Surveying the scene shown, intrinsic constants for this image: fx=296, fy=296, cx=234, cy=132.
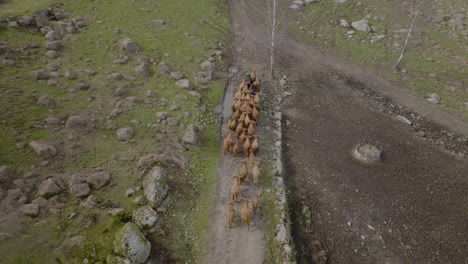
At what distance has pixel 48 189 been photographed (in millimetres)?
12797

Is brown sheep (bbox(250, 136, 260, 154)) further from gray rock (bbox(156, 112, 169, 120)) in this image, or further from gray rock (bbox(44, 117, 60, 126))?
gray rock (bbox(44, 117, 60, 126))

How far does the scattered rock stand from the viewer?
16.6 m

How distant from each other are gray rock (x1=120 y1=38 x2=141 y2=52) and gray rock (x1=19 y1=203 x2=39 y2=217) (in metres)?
15.9

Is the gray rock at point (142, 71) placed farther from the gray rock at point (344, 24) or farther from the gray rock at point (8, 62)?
the gray rock at point (344, 24)

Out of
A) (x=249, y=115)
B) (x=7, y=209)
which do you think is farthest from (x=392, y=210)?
(x=7, y=209)

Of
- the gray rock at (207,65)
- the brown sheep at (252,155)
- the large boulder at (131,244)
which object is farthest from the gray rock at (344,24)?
the large boulder at (131,244)

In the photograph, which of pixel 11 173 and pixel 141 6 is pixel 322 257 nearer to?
pixel 11 173

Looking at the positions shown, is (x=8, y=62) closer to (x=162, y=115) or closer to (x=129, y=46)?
(x=129, y=46)

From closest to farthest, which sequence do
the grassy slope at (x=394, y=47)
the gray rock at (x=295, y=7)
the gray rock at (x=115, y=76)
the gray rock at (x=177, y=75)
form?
the gray rock at (x=115, y=76)
the gray rock at (x=177, y=75)
the grassy slope at (x=394, y=47)
the gray rock at (x=295, y=7)

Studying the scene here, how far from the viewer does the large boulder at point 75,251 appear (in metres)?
10.6

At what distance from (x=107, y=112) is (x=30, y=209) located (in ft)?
24.9

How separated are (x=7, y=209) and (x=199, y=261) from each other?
26.1ft

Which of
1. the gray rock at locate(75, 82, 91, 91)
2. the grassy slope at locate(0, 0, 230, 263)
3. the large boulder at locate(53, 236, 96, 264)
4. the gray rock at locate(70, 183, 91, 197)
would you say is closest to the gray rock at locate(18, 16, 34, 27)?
the grassy slope at locate(0, 0, 230, 263)

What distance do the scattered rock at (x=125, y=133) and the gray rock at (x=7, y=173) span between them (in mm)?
4977
